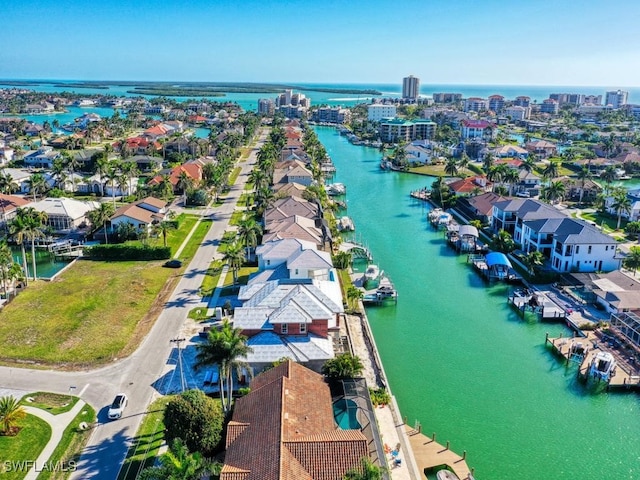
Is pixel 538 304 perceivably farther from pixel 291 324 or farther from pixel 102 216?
pixel 102 216

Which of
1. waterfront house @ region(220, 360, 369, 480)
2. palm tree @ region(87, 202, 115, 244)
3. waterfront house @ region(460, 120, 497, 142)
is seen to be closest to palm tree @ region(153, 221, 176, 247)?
palm tree @ region(87, 202, 115, 244)

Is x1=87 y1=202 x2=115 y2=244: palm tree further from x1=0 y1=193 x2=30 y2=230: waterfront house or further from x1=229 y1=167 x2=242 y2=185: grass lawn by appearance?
x1=229 y1=167 x2=242 y2=185: grass lawn

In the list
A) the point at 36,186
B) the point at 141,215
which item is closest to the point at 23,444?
the point at 141,215

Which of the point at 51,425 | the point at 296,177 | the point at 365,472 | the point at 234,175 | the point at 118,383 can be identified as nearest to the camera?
the point at 365,472

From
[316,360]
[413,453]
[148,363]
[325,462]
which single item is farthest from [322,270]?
[325,462]

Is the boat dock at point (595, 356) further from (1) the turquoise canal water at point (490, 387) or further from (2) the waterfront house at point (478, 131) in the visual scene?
(2) the waterfront house at point (478, 131)

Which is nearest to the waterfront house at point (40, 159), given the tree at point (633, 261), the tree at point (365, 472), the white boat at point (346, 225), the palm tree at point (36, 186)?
the palm tree at point (36, 186)
